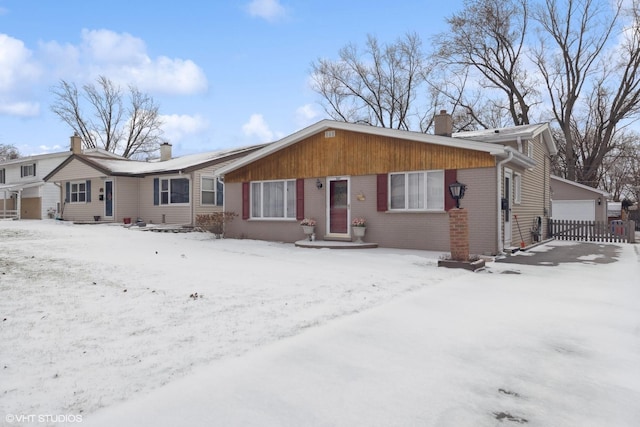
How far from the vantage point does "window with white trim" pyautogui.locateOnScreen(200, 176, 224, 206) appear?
1841cm

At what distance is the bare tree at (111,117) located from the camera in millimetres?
39625

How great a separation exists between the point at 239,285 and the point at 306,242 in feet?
21.0

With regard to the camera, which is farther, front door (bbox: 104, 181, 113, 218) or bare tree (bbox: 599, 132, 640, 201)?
bare tree (bbox: 599, 132, 640, 201)

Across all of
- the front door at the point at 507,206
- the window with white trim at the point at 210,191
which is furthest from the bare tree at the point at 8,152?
the front door at the point at 507,206

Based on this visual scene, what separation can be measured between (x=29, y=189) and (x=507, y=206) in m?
29.0

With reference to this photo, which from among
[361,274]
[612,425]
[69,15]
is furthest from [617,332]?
[69,15]

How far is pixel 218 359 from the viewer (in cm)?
327

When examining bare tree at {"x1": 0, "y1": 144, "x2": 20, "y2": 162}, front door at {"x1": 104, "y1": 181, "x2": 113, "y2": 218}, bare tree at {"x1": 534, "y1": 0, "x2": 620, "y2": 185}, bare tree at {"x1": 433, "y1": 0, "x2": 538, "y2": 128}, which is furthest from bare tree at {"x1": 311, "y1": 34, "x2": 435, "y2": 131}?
bare tree at {"x1": 0, "y1": 144, "x2": 20, "y2": 162}

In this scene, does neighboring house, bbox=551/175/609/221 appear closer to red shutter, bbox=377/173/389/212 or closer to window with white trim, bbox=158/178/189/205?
red shutter, bbox=377/173/389/212

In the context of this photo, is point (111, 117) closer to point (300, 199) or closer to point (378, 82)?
point (378, 82)

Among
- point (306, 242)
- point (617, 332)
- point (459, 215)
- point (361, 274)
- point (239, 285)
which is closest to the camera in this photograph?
point (617, 332)

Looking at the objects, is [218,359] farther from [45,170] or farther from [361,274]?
[45,170]

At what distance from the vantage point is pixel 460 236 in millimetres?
8477

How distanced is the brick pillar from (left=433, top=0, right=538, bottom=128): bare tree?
75.9ft
